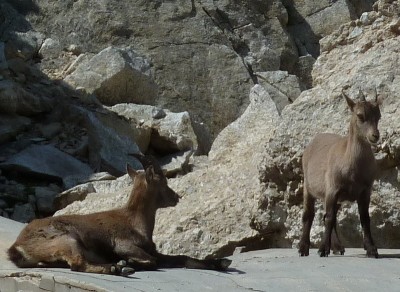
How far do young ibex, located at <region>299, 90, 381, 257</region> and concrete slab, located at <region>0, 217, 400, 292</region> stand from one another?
0.22 m

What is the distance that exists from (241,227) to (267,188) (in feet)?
1.60

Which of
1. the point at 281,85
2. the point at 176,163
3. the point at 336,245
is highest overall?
the point at 281,85

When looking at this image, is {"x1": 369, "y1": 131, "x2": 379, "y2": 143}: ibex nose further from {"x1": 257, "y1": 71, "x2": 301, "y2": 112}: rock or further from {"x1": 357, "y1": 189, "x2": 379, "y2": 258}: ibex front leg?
{"x1": 257, "y1": 71, "x2": 301, "y2": 112}: rock

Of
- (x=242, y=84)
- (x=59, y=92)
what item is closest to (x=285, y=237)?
(x=59, y=92)

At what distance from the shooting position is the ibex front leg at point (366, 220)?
324 inches

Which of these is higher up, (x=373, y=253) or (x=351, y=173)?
(x=351, y=173)

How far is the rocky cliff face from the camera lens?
374 inches

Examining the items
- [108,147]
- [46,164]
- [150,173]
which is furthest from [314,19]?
[150,173]

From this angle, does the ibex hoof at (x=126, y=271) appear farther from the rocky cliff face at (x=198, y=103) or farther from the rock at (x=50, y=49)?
the rock at (x=50, y=49)

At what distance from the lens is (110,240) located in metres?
7.46

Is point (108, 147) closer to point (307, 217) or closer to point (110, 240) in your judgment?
point (307, 217)

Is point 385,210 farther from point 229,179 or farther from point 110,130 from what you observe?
point 110,130

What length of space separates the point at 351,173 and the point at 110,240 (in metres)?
2.11

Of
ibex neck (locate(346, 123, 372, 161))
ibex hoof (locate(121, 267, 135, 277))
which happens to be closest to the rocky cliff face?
ibex neck (locate(346, 123, 372, 161))
